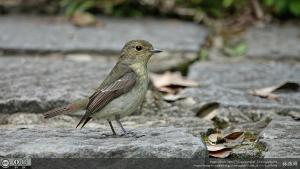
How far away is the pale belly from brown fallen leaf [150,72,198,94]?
0.96m

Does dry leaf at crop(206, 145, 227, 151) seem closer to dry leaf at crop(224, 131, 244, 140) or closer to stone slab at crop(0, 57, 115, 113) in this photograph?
dry leaf at crop(224, 131, 244, 140)

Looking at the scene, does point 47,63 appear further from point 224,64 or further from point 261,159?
point 261,159

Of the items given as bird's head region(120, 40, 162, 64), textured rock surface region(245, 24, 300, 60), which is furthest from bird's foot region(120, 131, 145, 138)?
textured rock surface region(245, 24, 300, 60)

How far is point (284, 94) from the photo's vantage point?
5090mm

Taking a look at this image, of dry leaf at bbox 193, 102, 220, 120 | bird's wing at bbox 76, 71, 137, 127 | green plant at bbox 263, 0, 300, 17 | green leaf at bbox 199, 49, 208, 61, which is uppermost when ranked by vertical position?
bird's wing at bbox 76, 71, 137, 127

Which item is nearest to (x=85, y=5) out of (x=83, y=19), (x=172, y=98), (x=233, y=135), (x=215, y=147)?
(x=83, y=19)

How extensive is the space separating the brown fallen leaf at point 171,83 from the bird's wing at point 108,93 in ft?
2.86

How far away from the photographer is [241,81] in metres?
5.52

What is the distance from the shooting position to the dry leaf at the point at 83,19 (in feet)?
24.8

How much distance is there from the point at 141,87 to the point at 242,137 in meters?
0.82

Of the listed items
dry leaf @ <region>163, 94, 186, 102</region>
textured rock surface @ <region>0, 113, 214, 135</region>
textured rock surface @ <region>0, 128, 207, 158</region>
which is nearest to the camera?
textured rock surface @ <region>0, 128, 207, 158</region>

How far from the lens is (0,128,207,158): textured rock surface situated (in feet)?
11.1

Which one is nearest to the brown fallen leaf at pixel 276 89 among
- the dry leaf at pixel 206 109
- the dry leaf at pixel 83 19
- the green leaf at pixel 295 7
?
the dry leaf at pixel 206 109

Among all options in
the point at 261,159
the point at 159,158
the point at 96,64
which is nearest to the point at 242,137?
the point at 261,159
